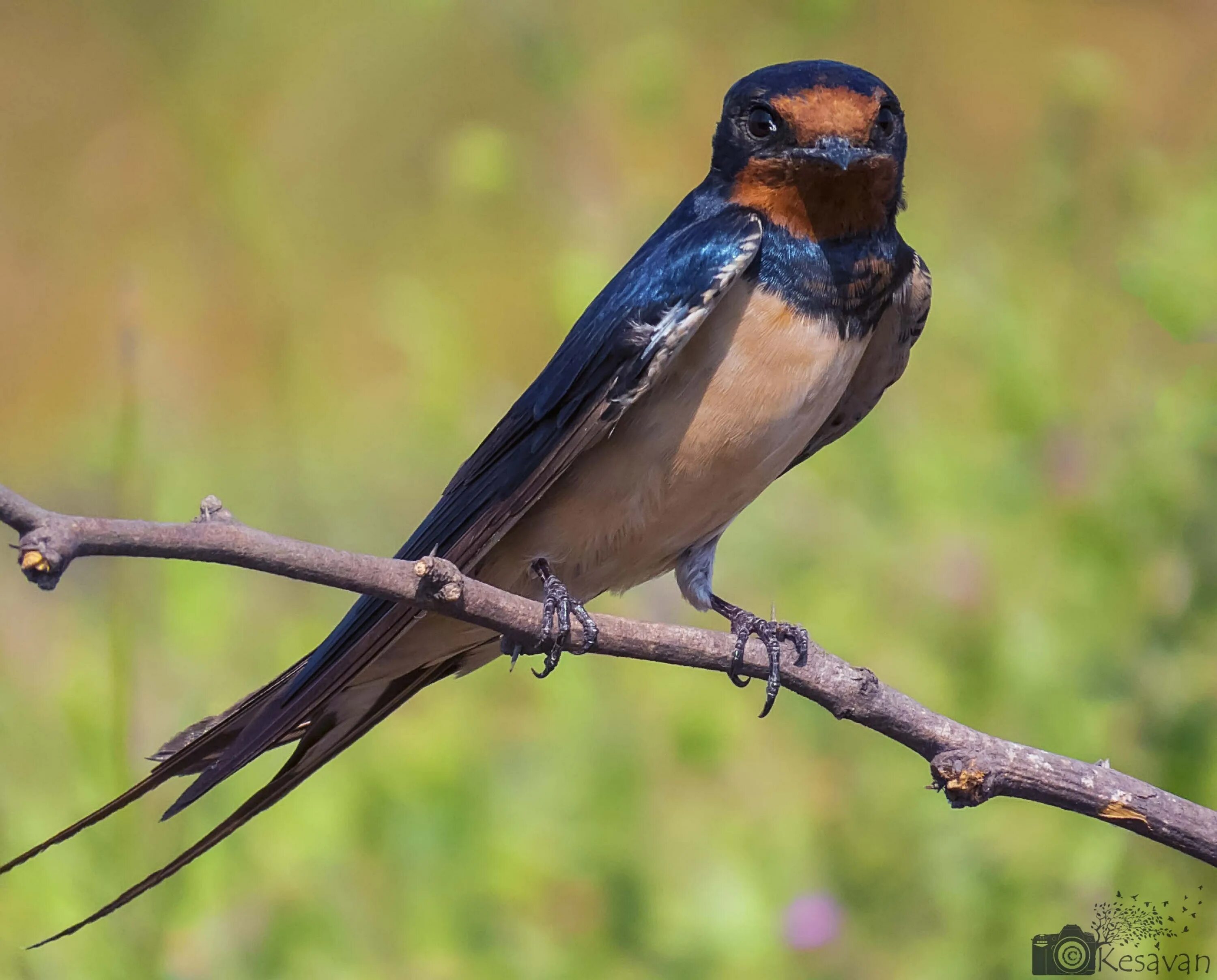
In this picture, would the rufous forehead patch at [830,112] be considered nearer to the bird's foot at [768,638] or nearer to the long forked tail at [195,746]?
the bird's foot at [768,638]

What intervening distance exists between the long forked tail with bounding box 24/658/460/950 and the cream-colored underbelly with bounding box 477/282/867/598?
8.3 inches

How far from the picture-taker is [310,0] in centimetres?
520

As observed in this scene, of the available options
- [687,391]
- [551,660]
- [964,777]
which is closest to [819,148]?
[687,391]

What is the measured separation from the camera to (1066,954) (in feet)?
7.85

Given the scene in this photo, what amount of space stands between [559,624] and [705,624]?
1.73 m

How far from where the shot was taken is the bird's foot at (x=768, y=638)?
6.14 ft

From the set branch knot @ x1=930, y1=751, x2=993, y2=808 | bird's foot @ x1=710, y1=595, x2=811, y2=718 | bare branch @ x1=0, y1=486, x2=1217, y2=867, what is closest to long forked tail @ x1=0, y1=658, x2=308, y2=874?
bare branch @ x1=0, y1=486, x2=1217, y2=867

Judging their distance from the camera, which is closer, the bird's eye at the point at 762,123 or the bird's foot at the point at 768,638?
the bird's foot at the point at 768,638

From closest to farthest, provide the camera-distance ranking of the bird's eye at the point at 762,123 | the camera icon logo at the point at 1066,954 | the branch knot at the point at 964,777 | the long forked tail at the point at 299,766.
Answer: the branch knot at the point at 964,777, the long forked tail at the point at 299,766, the bird's eye at the point at 762,123, the camera icon logo at the point at 1066,954

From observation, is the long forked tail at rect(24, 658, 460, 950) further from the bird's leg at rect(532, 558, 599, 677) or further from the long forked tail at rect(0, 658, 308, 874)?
the bird's leg at rect(532, 558, 599, 677)

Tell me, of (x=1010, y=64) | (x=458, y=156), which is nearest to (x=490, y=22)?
(x=458, y=156)

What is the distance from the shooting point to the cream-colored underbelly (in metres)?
2.21

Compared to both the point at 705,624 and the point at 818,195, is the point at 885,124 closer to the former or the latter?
the point at 818,195

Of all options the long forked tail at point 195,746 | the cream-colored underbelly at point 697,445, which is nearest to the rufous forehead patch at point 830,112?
the cream-colored underbelly at point 697,445
